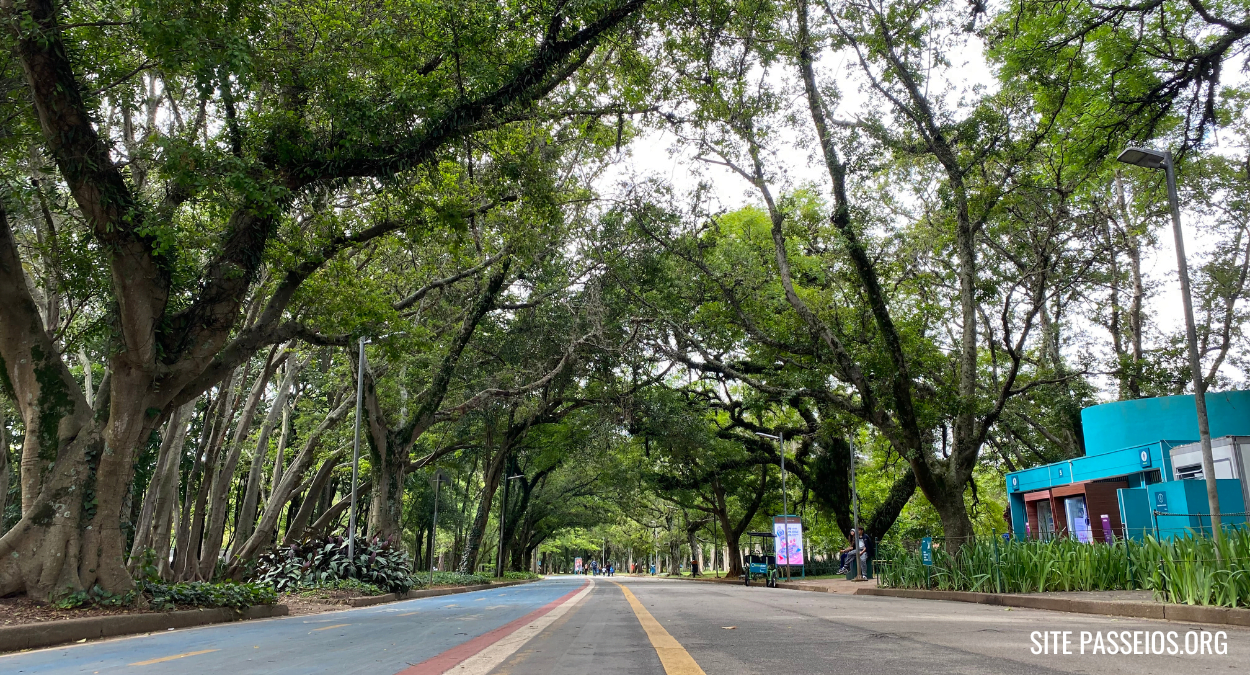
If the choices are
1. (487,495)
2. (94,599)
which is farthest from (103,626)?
(487,495)

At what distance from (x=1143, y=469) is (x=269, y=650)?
20663 millimetres

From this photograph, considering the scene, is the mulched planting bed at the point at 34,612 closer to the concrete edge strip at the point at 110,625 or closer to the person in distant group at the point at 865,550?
the concrete edge strip at the point at 110,625

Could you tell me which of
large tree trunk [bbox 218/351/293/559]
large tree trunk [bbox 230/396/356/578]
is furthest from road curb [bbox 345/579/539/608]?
large tree trunk [bbox 218/351/293/559]

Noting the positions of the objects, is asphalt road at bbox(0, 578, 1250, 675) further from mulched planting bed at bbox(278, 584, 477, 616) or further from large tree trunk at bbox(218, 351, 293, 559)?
large tree trunk at bbox(218, 351, 293, 559)

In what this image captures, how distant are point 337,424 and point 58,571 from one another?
574 inches

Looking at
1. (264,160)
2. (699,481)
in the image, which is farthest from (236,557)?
(699,481)

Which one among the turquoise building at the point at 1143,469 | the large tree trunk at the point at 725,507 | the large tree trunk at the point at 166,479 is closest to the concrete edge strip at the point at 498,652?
the large tree trunk at the point at 166,479

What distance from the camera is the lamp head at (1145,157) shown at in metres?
10.1

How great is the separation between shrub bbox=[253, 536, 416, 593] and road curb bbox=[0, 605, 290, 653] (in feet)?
18.4

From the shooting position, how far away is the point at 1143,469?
62.0 ft

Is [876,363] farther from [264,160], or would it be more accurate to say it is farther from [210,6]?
[210,6]

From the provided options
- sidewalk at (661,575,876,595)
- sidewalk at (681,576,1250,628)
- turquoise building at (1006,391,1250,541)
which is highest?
turquoise building at (1006,391,1250,541)

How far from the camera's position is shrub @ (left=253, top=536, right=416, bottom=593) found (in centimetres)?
1594

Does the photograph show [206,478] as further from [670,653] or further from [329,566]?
[670,653]
